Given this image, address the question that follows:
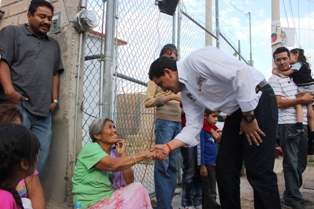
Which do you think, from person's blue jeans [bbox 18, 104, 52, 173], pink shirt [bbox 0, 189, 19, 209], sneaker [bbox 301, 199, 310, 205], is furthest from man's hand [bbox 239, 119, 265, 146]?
sneaker [bbox 301, 199, 310, 205]

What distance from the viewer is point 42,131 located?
2738mm

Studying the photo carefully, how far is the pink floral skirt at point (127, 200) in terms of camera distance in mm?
2279

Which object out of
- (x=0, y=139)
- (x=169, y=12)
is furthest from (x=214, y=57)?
(x=169, y=12)

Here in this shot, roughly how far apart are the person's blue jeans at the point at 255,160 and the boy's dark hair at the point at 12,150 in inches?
57.6

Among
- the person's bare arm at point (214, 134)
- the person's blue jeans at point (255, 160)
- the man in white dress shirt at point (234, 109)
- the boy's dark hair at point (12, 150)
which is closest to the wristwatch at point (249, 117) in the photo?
the man in white dress shirt at point (234, 109)

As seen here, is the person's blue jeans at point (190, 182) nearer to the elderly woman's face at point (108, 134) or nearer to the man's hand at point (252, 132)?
the elderly woman's face at point (108, 134)

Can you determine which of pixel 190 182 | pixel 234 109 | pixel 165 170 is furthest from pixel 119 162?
pixel 190 182

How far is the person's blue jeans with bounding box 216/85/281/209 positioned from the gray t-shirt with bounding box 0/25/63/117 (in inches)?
64.6

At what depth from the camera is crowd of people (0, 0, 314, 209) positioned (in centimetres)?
196

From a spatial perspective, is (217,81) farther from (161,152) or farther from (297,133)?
(297,133)

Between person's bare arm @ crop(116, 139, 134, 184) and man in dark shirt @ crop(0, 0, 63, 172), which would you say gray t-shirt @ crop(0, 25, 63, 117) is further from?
person's bare arm @ crop(116, 139, 134, 184)

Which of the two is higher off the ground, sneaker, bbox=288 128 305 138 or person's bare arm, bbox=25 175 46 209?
sneaker, bbox=288 128 305 138

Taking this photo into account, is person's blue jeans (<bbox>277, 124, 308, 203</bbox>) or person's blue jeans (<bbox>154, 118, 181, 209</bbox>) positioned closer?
person's blue jeans (<bbox>154, 118, 181, 209</bbox>)

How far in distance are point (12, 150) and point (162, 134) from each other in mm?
1908
